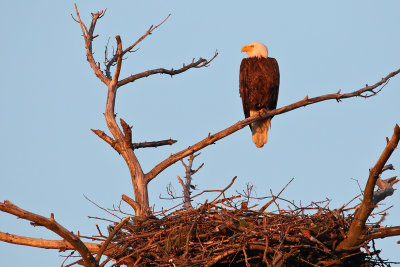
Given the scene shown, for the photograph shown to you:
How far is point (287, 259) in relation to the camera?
5223 millimetres

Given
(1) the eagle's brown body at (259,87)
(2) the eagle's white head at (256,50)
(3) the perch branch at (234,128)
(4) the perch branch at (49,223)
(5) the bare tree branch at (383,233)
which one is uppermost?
(2) the eagle's white head at (256,50)

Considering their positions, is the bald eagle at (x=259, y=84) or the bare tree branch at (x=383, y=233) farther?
the bald eagle at (x=259, y=84)

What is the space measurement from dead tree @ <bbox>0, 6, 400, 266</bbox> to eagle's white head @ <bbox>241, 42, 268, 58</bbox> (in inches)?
54.8

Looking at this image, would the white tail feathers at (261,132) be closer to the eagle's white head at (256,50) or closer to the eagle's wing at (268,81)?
the eagle's wing at (268,81)

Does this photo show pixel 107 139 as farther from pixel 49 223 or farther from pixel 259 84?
pixel 259 84

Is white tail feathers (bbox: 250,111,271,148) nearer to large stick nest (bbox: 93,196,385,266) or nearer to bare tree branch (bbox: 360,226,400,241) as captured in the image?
large stick nest (bbox: 93,196,385,266)

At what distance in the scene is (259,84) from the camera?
29.0ft

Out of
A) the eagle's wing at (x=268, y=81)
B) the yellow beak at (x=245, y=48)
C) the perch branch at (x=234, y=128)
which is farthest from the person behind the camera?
the yellow beak at (x=245, y=48)

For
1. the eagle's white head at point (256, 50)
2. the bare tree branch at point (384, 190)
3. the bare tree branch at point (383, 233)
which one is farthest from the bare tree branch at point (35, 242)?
the eagle's white head at point (256, 50)

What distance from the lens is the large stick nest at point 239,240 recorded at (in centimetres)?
508

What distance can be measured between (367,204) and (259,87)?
14.2ft

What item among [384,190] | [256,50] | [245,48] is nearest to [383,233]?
[384,190]

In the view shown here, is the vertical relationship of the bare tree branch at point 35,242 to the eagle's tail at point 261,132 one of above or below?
below

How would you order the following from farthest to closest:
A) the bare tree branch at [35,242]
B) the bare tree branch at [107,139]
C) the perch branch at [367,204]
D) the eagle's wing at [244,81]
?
the eagle's wing at [244,81] → the bare tree branch at [107,139] → the bare tree branch at [35,242] → the perch branch at [367,204]
